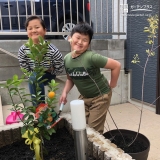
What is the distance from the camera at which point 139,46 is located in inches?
131

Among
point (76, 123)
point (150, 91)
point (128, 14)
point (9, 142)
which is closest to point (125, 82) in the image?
point (150, 91)

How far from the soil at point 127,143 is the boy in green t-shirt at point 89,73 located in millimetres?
192

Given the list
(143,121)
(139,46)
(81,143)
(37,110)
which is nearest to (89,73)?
(37,110)

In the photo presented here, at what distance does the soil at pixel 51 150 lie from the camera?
115 centimetres

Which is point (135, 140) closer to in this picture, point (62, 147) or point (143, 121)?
point (62, 147)

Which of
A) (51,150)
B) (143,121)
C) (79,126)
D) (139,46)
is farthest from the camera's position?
(139,46)

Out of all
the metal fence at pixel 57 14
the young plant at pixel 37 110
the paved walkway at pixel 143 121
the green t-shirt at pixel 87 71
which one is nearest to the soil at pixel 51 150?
the young plant at pixel 37 110

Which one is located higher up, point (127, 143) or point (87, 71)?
point (87, 71)

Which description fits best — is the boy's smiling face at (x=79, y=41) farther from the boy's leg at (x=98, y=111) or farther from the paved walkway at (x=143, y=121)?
the paved walkway at (x=143, y=121)

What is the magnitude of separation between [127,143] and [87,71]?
2.08ft

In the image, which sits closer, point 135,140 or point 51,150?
point 51,150

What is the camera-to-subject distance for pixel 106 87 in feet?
5.89

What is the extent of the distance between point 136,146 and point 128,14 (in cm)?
260

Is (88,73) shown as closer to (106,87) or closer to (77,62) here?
(77,62)
